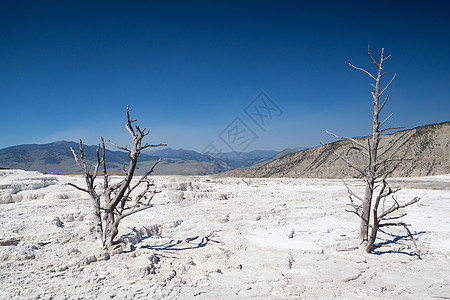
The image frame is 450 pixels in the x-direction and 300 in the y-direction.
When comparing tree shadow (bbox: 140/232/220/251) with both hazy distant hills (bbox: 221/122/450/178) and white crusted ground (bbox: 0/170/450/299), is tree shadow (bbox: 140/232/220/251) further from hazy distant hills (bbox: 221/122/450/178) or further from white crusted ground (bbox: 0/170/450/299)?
hazy distant hills (bbox: 221/122/450/178)

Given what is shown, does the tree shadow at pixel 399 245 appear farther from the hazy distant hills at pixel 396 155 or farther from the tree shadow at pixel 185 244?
the hazy distant hills at pixel 396 155

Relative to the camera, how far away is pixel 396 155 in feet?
146

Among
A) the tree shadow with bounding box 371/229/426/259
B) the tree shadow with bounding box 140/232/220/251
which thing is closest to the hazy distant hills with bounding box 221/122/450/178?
the tree shadow with bounding box 371/229/426/259

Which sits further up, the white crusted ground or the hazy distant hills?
the hazy distant hills

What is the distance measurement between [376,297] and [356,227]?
4638 mm

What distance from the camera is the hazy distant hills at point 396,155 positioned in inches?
1556

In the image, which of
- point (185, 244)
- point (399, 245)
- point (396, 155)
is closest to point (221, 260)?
point (185, 244)

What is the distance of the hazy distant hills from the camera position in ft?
130

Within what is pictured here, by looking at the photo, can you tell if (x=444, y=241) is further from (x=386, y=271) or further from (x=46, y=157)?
(x=46, y=157)


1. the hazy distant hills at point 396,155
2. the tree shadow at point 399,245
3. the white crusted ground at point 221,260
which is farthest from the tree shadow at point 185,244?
the hazy distant hills at point 396,155

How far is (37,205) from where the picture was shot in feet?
39.2

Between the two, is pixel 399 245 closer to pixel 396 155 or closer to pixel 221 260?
pixel 221 260

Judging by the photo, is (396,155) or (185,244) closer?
(185,244)

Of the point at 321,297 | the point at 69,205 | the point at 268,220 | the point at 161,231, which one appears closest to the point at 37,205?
the point at 69,205
